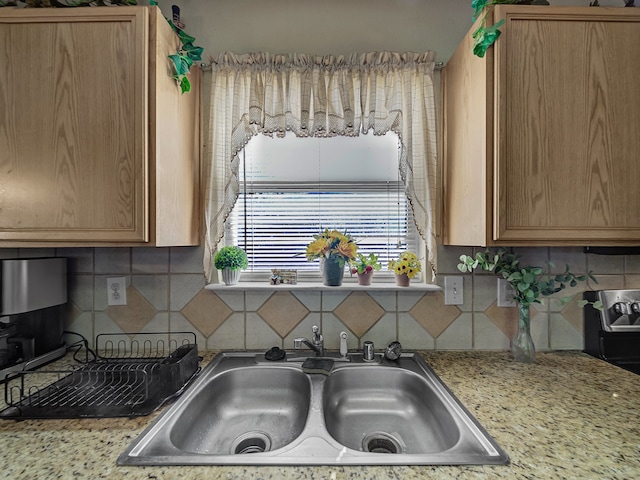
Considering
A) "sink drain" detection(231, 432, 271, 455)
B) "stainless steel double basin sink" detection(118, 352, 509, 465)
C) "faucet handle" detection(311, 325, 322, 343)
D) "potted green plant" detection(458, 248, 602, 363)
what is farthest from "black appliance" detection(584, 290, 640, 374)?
"sink drain" detection(231, 432, 271, 455)

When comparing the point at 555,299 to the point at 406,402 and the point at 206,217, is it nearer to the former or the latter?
the point at 406,402

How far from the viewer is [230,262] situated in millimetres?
1387

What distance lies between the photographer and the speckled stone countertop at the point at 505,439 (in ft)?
2.26

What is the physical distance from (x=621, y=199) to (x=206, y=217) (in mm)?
1520

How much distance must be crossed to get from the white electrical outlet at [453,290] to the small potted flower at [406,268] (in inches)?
5.9

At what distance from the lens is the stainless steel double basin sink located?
2.49 feet

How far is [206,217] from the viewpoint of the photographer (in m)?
1.38

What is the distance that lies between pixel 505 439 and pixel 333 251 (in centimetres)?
82

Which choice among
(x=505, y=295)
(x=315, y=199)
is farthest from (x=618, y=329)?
(x=315, y=199)

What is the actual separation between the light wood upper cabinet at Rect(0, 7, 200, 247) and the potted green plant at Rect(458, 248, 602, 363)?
122 centimetres

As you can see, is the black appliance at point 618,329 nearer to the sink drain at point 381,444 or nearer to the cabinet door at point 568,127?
the cabinet door at point 568,127

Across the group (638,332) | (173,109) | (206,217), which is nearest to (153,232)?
(206,217)

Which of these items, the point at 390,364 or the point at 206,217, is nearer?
the point at 390,364

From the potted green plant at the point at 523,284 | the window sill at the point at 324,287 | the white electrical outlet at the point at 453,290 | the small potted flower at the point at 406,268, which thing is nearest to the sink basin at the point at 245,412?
the window sill at the point at 324,287
